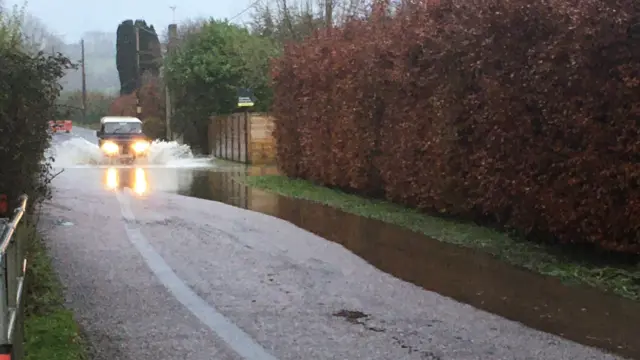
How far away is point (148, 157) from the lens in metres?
33.0

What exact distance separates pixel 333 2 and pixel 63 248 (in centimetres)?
2229

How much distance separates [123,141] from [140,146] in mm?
731

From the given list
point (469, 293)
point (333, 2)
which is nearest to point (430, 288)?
point (469, 293)

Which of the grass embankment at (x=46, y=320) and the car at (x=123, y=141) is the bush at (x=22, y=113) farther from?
the car at (x=123, y=141)

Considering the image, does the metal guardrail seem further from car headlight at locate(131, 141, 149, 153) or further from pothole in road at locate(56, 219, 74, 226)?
car headlight at locate(131, 141, 149, 153)

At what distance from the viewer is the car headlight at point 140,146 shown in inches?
1283

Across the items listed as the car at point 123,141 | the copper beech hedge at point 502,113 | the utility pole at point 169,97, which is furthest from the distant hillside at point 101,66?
the copper beech hedge at point 502,113

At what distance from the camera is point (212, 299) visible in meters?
8.03

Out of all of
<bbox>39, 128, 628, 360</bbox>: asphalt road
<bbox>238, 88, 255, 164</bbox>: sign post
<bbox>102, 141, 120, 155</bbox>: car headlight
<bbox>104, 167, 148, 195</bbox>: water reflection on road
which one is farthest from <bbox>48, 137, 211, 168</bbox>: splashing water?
<bbox>39, 128, 628, 360</bbox>: asphalt road

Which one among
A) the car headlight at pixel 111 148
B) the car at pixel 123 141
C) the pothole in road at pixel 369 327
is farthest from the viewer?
the car at pixel 123 141

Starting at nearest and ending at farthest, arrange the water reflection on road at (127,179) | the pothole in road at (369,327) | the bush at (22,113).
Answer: the pothole in road at (369,327) → the bush at (22,113) → the water reflection on road at (127,179)

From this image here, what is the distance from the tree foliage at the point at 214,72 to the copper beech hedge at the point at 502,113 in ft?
60.6

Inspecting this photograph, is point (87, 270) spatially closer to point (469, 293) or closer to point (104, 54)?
point (469, 293)

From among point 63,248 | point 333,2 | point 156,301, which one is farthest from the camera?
point 333,2
